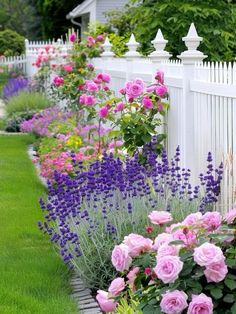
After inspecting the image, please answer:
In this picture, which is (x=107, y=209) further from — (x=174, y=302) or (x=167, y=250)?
(x=174, y=302)

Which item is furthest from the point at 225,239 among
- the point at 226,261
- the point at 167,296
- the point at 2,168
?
the point at 2,168

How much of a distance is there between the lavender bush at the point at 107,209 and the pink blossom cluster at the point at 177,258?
150cm

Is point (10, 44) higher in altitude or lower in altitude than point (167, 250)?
lower

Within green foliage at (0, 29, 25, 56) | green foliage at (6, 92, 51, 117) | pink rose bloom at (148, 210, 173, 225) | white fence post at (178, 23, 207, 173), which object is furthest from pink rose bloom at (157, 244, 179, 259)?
green foliage at (0, 29, 25, 56)

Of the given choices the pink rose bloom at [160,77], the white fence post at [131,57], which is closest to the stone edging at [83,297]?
the pink rose bloom at [160,77]

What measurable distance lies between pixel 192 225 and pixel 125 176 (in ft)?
9.40

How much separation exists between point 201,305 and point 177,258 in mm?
239

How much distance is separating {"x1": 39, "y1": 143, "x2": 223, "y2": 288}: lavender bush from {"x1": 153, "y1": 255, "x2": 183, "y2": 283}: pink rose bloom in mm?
2082

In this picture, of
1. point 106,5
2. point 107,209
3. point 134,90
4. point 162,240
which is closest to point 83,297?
point 107,209

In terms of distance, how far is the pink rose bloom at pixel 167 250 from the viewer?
3906mm

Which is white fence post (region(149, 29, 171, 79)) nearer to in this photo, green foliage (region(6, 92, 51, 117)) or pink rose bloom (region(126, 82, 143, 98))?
pink rose bloom (region(126, 82, 143, 98))

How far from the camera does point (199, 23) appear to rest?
12617mm

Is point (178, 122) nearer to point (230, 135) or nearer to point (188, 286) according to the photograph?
point (230, 135)

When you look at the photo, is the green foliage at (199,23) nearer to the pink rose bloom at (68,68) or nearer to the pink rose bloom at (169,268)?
the pink rose bloom at (68,68)
